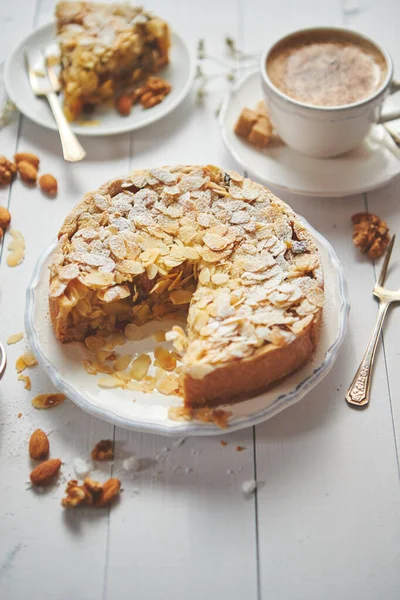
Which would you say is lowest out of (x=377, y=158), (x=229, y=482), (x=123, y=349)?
(x=229, y=482)

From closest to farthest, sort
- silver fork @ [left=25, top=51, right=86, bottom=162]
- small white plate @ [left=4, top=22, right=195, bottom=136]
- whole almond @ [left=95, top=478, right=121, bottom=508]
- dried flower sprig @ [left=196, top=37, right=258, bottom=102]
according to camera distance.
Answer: whole almond @ [left=95, top=478, right=121, bottom=508], silver fork @ [left=25, top=51, right=86, bottom=162], small white plate @ [left=4, top=22, right=195, bottom=136], dried flower sprig @ [left=196, top=37, right=258, bottom=102]

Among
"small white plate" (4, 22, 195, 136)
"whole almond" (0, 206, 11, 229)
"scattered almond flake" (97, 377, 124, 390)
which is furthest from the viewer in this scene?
"small white plate" (4, 22, 195, 136)

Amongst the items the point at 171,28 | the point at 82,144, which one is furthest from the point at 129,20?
the point at 82,144

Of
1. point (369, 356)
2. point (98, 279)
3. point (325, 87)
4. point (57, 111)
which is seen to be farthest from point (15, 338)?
point (325, 87)

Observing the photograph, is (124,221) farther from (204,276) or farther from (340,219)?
(340,219)

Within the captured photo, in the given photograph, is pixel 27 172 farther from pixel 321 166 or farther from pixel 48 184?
pixel 321 166

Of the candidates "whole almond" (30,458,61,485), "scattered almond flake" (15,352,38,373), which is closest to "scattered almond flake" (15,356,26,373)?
"scattered almond flake" (15,352,38,373)

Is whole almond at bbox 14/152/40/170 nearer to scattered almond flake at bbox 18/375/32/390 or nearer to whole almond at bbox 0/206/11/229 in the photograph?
whole almond at bbox 0/206/11/229
